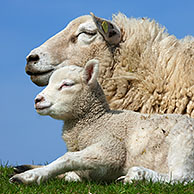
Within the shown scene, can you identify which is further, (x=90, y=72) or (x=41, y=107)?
(x=90, y=72)

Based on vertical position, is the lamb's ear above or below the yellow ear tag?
below

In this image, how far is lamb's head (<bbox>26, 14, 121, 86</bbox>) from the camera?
7215 mm

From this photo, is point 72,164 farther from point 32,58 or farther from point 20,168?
point 32,58

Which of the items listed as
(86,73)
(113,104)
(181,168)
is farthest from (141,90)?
(181,168)

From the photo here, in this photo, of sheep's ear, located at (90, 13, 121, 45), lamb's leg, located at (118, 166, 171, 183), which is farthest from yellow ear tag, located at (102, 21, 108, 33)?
lamb's leg, located at (118, 166, 171, 183)

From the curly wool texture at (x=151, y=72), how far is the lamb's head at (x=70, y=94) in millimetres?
1634

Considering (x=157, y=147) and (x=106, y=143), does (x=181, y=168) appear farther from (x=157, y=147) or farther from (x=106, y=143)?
(x=106, y=143)

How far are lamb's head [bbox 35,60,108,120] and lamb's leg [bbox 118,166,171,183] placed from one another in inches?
42.2

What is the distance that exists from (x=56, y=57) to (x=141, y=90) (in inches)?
58.8

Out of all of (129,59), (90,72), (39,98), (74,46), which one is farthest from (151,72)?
(39,98)

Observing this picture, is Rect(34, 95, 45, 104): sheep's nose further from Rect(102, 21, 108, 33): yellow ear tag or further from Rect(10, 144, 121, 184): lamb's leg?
Rect(102, 21, 108, 33): yellow ear tag

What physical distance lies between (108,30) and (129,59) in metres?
0.59

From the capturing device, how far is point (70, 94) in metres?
5.40

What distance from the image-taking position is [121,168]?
527 centimetres
